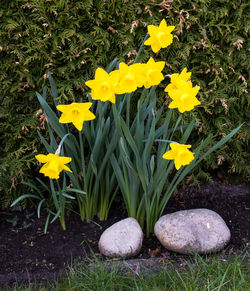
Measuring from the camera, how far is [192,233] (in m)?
2.28

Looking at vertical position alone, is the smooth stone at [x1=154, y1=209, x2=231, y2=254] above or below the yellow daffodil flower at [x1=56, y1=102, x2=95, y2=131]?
below

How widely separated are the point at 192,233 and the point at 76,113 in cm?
98

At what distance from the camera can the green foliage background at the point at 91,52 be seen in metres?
2.43

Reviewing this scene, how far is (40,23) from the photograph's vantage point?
244 cm

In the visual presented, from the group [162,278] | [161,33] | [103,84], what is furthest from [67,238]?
[161,33]

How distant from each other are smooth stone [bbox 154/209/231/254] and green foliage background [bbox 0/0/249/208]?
0.50 metres

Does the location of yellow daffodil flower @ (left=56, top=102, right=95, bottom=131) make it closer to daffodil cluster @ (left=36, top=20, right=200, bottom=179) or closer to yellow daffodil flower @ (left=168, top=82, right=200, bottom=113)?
daffodil cluster @ (left=36, top=20, right=200, bottom=179)

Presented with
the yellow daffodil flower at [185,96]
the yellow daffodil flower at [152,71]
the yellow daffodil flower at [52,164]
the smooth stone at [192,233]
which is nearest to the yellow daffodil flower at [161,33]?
the yellow daffodil flower at [152,71]

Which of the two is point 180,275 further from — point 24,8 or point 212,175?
point 24,8

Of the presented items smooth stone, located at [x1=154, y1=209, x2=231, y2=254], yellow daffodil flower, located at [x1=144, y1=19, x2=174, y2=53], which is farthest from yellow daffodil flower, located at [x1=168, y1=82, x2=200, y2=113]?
smooth stone, located at [x1=154, y1=209, x2=231, y2=254]

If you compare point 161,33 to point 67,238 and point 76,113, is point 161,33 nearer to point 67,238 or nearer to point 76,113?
point 76,113

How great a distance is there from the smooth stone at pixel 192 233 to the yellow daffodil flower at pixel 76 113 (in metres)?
0.83

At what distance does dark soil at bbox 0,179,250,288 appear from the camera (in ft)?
7.29

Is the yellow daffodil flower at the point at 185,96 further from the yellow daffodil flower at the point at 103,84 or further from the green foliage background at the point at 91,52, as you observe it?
the green foliage background at the point at 91,52
